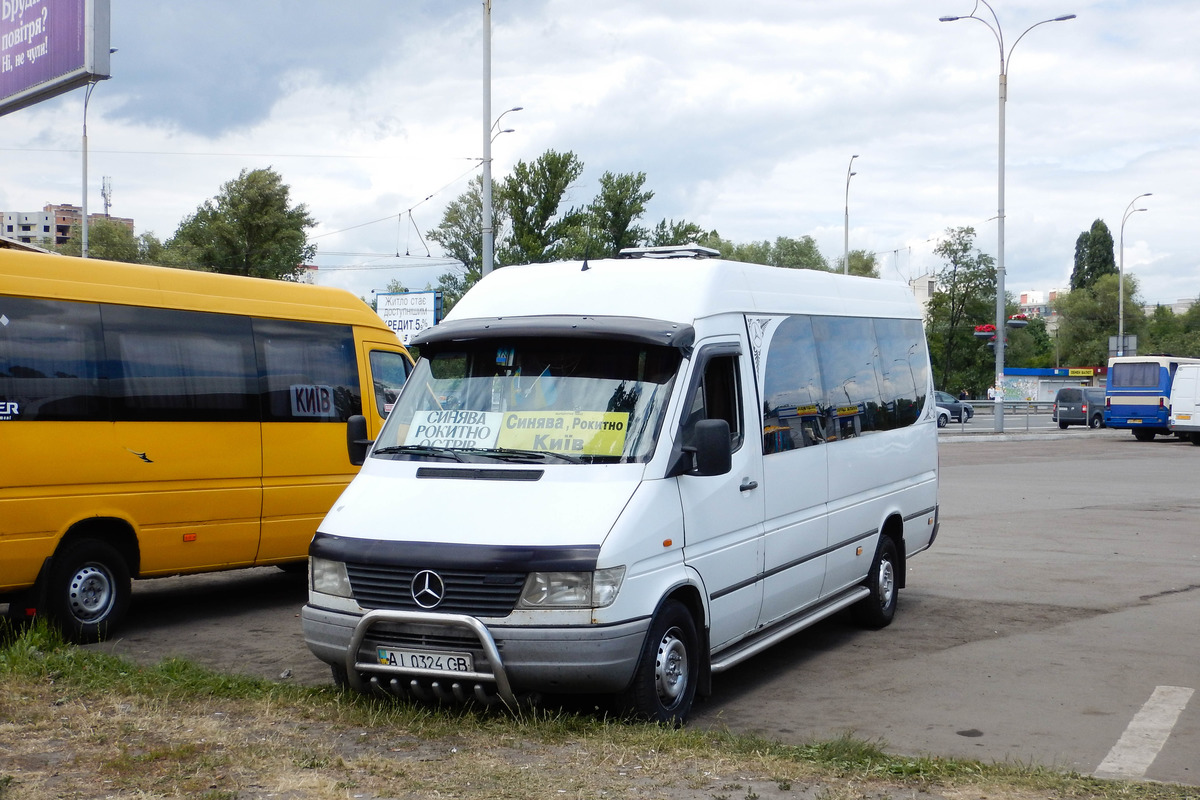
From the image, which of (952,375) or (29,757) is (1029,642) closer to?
(29,757)

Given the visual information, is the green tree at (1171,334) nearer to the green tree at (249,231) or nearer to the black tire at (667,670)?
the green tree at (249,231)

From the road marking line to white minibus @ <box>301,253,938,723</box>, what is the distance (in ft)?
6.38

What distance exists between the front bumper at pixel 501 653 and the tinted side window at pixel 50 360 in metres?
3.36

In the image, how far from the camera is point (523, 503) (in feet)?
19.3

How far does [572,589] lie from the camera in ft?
18.6

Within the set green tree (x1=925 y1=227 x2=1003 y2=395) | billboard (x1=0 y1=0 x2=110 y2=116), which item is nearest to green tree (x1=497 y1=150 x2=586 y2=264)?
billboard (x1=0 y1=0 x2=110 y2=116)

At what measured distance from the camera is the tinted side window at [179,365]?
869 cm

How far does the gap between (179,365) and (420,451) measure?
10.9 feet

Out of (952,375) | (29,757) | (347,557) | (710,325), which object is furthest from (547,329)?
(952,375)

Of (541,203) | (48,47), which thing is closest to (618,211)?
(541,203)

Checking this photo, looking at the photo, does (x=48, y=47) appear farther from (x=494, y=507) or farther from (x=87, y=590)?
(x=494, y=507)

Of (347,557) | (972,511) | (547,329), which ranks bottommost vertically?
(972,511)

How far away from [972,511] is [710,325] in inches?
480

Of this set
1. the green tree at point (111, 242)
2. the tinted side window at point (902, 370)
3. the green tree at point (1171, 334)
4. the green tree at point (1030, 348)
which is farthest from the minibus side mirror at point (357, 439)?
the green tree at point (1171, 334)
